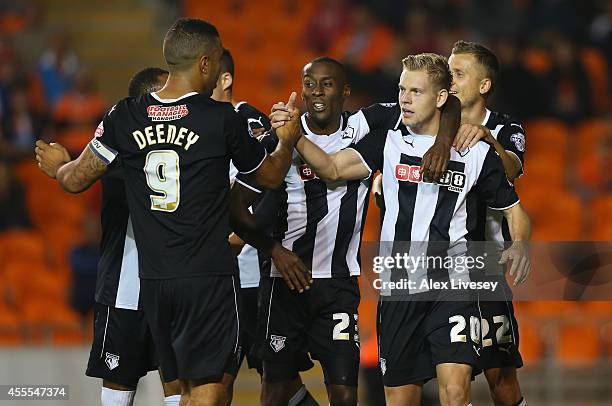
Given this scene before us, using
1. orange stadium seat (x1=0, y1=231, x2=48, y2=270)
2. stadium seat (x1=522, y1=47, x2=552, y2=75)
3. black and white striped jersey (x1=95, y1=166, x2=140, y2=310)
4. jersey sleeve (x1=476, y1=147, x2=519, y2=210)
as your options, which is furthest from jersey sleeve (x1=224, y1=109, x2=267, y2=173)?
stadium seat (x1=522, y1=47, x2=552, y2=75)

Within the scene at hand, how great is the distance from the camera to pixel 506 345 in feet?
20.1

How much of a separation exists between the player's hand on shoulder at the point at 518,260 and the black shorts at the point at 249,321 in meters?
1.54

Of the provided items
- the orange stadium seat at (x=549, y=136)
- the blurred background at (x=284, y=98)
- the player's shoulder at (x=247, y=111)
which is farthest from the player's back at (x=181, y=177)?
the orange stadium seat at (x=549, y=136)

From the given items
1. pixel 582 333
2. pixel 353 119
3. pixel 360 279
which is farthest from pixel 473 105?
pixel 582 333

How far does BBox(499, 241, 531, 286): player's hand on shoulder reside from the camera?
5667mm

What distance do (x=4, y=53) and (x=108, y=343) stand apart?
27.7 feet

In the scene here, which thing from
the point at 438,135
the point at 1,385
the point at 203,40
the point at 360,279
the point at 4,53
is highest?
the point at 4,53

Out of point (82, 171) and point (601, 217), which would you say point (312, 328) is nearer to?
point (82, 171)

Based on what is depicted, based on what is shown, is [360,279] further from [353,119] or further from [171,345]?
[171,345]

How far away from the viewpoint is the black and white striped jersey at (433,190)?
5629mm

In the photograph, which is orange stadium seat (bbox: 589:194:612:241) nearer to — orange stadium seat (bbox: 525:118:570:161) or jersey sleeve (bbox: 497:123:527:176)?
orange stadium seat (bbox: 525:118:570:161)

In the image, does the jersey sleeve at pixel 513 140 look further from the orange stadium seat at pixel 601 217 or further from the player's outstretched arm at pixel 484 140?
the orange stadium seat at pixel 601 217

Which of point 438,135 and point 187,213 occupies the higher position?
point 438,135

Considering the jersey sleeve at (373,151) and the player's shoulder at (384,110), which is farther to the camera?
the player's shoulder at (384,110)
